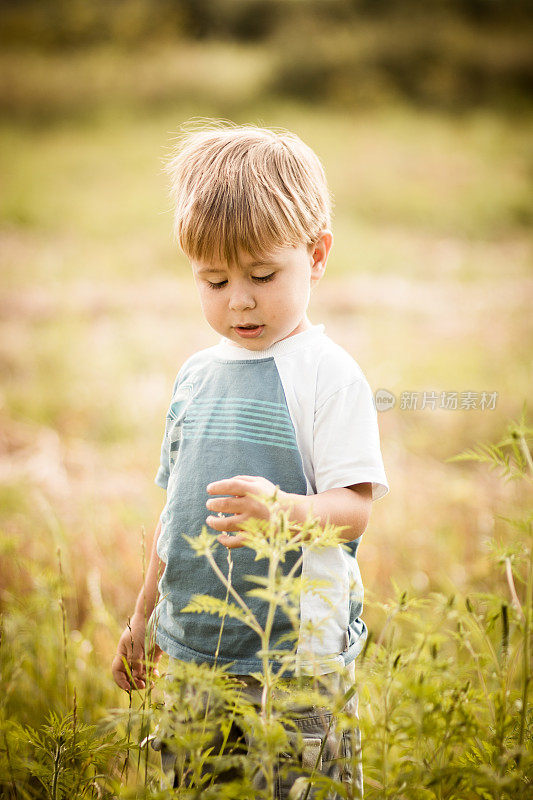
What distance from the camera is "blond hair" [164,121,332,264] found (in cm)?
147

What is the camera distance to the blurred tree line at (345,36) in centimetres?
1133

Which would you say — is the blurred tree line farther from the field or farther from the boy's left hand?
the boy's left hand

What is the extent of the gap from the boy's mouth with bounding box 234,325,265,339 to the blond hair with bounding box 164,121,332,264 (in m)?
0.14

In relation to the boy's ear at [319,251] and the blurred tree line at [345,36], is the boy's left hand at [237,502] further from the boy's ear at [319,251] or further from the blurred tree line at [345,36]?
the blurred tree line at [345,36]

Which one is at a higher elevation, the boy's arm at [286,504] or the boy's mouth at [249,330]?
the boy's mouth at [249,330]

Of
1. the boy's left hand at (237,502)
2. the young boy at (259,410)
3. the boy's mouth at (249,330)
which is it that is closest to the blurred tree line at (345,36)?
the young boy at (259,410)

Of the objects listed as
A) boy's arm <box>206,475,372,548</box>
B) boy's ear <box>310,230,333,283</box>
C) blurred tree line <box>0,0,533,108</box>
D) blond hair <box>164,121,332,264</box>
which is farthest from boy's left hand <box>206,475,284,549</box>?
blurred tree line <box>0,0,533,108</box>

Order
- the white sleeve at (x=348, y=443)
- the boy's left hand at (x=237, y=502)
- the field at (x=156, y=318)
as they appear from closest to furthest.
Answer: the boy's left hand at (x=237, y=502), the white sleeve at (x=348, y=443), the field at (x=156, y=318)

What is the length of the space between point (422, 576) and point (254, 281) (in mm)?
1696

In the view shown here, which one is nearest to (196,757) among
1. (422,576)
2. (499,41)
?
(422,576)

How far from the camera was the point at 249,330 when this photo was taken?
150cm

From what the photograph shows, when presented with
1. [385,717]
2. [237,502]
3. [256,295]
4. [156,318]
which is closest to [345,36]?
[156,318]

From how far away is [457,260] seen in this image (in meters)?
7.97

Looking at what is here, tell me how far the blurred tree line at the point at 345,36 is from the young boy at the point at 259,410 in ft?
35.6
